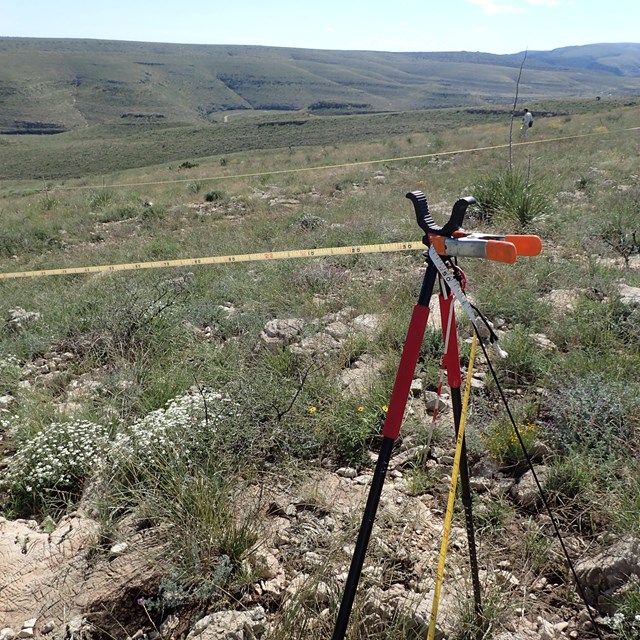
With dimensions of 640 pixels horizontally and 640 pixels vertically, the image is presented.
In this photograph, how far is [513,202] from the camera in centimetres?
668

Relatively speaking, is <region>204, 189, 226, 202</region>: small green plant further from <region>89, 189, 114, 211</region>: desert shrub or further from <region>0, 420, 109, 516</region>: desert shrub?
<region>0, 420, 109, 516</region>: desert shrub

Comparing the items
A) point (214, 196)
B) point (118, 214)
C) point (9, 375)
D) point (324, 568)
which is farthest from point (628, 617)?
point (214, 196)

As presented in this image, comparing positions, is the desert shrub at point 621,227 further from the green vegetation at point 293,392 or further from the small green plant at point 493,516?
the small green plant at point 493,516

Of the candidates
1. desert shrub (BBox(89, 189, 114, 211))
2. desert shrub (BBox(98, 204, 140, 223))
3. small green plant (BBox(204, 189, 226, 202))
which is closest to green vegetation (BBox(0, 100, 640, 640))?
desert shrub (BBox(98, 204, 140, 223))

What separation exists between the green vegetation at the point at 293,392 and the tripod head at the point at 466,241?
4.30 ft

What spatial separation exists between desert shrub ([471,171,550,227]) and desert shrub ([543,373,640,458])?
4.13 metres

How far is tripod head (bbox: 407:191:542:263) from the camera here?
139cm

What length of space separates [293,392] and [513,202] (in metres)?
4.74

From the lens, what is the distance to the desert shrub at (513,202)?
6586 millimetres

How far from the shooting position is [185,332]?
448 cm

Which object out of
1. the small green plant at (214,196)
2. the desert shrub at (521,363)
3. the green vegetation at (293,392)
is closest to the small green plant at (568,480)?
the green vegetation at (293,392)

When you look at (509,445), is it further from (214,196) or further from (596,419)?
(214,196)

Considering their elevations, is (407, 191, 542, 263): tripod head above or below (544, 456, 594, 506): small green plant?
above

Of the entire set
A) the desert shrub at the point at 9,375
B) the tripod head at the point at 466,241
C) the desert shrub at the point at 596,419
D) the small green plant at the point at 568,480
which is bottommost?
the desert shrub at the point at 9,375
